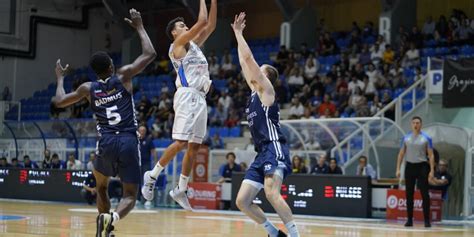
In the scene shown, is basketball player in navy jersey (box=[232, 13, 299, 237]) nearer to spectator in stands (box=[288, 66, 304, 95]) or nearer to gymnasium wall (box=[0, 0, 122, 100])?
spectator in stands (box=[288, 66, 304, 95])

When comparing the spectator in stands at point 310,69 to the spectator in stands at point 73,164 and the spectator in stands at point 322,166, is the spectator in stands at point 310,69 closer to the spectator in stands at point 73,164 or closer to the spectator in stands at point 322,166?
the spectator in stands at point 73,164

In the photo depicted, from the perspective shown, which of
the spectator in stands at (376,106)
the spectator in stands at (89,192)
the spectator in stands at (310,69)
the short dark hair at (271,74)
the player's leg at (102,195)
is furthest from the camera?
the spectator in stands at (310,69)

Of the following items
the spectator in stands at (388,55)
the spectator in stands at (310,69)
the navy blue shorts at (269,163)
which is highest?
the spectator in stands at (388,55)

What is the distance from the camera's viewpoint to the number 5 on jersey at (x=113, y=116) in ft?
35.1

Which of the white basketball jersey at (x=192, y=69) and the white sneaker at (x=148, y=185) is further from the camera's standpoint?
the white sneaker at (x=148, y=185)

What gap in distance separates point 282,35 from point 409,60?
7697 millimetres

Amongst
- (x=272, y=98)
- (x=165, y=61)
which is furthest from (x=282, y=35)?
(x=272, y=98)

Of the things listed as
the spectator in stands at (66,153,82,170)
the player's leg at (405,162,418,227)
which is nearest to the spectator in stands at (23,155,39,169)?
the spectator in stands at (66,153,82,170)

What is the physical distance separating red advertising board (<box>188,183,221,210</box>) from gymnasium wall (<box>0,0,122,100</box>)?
1841 centimetres

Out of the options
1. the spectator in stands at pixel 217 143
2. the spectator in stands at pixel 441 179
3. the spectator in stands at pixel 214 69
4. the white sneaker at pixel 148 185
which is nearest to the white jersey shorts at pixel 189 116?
the white sneaker at pixel 148 185

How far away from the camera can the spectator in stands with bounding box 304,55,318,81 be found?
29906 mm

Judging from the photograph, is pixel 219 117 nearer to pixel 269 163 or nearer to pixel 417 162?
pixel 417 162

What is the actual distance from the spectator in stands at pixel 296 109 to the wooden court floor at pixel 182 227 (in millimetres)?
7976

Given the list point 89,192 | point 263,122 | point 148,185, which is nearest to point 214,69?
point 89,192
